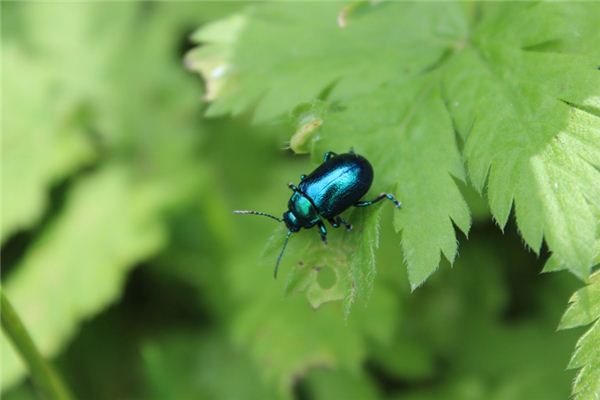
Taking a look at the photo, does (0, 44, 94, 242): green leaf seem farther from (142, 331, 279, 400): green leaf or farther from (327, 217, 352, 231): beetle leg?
(327, 217, 352, 231): beetle leg

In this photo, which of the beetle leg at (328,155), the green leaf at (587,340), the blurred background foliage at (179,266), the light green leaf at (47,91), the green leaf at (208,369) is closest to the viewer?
the green leaf at (587,340)

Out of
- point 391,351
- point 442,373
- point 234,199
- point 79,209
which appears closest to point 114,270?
point 79,209

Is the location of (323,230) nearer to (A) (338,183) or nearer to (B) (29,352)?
(A) (338,183)

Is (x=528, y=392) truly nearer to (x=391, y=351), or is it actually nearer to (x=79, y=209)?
(x=391, y=351)

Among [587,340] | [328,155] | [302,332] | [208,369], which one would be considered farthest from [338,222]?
[208,369]

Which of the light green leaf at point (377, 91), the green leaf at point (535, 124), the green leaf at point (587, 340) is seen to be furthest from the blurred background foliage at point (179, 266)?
the green leaf at point (587, 340)

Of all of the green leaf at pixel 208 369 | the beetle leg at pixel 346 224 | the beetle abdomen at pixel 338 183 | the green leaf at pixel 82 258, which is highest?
the beetle abdomen at pixel 338 183

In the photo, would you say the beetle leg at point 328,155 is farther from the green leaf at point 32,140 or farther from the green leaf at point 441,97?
the green leaf at point 32,140
